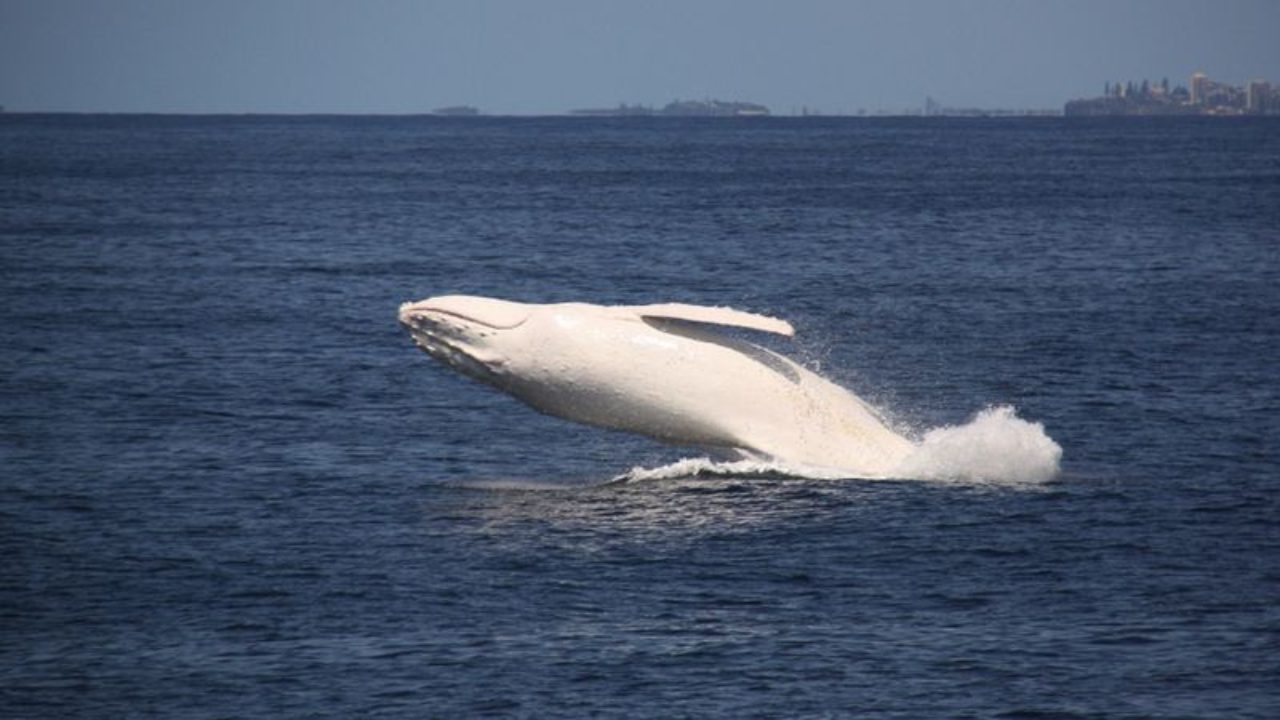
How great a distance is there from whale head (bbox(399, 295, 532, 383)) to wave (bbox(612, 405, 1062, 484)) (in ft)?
13.2

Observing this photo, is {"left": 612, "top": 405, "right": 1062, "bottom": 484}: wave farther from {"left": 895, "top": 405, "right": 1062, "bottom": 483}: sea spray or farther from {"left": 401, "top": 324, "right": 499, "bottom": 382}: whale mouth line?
{"left": 401, "top": 324, "right": 499, "bottom": 382}: whale mouth line

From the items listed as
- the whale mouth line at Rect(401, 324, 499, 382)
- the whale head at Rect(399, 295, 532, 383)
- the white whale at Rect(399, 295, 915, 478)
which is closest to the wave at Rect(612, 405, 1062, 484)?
the white whale at Rect(399, 295, 915, 478)

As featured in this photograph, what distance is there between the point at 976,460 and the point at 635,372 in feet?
19.8

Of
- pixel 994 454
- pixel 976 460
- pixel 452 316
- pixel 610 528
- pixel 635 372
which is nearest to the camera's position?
pixel 610 528

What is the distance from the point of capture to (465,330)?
32.0 m

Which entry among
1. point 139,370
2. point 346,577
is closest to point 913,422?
point 346,577

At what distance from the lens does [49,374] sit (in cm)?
4944

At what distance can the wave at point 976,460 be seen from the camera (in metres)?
33.6

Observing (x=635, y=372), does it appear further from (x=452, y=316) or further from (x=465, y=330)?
(x=452, y=316)

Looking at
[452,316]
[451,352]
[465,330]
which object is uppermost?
[452,316]

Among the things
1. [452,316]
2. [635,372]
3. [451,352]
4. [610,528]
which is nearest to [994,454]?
[635,372]

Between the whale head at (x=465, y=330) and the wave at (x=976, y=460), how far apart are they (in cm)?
401

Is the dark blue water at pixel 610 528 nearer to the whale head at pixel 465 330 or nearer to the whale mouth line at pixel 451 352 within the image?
the whale mouth line at pixel 451 352

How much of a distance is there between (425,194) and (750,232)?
5169 centimetres
